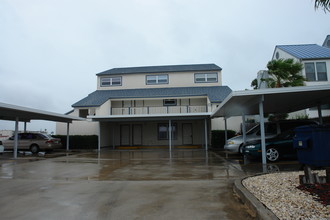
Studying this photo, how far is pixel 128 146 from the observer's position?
22031 mm

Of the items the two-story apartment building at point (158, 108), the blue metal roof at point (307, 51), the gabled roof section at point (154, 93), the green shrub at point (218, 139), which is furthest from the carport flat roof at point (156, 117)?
the blue metal roof at point (307, 51)

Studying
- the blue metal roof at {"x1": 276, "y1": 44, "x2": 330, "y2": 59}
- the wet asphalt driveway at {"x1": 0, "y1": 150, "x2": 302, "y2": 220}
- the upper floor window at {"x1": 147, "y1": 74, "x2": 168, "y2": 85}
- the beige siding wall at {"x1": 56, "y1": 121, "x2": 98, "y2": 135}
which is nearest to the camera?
the wet asphalt driveway at {"x1": 0, "y1": 150, "x2": 302, "y2": 220}

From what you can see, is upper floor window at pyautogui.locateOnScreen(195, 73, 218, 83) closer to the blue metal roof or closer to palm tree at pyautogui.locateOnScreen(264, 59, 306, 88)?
the blue metal roof

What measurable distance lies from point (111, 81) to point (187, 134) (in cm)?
988

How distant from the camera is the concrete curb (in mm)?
3612

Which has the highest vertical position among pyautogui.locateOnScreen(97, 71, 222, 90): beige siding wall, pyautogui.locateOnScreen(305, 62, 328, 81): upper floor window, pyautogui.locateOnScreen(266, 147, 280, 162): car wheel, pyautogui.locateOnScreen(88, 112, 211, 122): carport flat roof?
pyautogui.locateOnScreen(97, 71, 222, 90): beige siding wall

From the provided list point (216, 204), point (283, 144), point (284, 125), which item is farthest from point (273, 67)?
point (216, 204)

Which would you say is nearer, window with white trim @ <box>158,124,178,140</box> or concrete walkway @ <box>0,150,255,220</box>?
concrete walkway @ <box>0,150,255,220</box>

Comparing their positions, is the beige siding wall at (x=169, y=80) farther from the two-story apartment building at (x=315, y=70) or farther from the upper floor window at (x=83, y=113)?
the two-story apartment building at (x=315, y=70)

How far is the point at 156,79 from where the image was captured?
25.4 m

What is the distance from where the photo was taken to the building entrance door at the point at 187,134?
22.1 meters

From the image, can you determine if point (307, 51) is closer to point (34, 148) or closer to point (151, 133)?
point (151, 133)

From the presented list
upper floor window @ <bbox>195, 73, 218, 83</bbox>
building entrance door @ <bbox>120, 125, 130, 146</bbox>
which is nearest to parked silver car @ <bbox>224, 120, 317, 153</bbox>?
building entrance door @ <bbox>120, 125, 130, 146</bbox>

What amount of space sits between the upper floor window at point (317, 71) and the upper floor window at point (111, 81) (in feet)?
56.5
